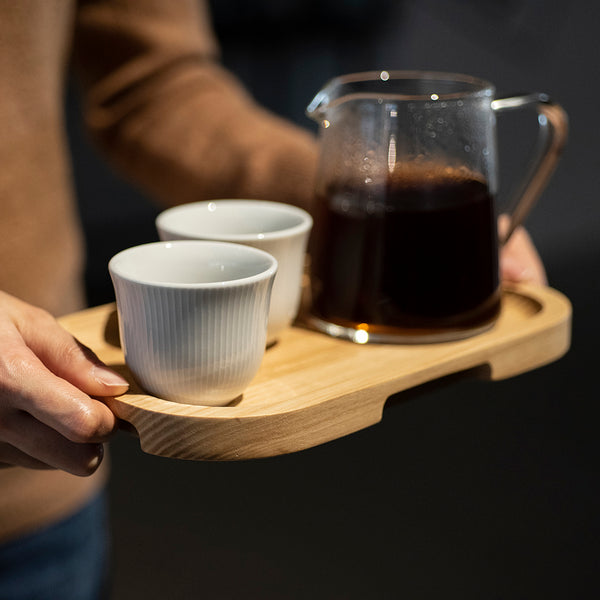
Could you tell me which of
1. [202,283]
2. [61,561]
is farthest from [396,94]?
[61,561]

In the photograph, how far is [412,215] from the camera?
0.56 metres

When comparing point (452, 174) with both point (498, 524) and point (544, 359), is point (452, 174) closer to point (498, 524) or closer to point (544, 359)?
point (544, 359)

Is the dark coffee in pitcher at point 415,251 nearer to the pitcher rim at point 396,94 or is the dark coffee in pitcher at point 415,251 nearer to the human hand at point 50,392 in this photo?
the pitcher rim at point 396,94

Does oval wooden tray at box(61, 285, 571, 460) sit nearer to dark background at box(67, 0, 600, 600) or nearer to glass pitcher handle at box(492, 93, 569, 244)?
glass pitcher handle at box(492, 93, 569, 244)

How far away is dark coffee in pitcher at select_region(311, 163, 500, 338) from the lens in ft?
1.84

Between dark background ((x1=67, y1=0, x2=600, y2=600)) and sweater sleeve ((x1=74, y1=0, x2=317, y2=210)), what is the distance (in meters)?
0.72

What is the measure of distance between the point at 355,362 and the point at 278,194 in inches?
11.7

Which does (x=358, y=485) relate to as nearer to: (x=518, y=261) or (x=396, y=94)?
Result: (x=518, y=261)

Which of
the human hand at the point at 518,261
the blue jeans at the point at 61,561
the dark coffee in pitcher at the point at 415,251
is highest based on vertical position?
the dark coffee in pitcher at the point at 415,251

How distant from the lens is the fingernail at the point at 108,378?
1.53 feet

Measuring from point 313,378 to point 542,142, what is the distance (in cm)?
27

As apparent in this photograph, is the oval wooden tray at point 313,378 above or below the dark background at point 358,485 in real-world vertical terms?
above

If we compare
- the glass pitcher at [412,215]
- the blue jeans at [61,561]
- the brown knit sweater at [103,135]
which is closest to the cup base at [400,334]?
the glass pitcher at [412,215]

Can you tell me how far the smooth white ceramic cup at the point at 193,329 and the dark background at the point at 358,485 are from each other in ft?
3.06
